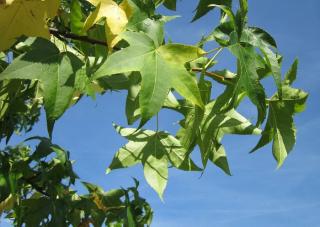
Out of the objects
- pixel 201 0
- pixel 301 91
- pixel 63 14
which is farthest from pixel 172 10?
pixel 301 91

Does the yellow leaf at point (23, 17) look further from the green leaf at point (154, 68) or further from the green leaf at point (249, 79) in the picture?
the green leaf at point (249, 79)

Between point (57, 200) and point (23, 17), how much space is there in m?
1.03

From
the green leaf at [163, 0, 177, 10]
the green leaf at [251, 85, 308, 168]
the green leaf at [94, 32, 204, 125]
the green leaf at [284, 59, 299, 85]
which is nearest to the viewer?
the green leaf at [94, 32, 204, 125]

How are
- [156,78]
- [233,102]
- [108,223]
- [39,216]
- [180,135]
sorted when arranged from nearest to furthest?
[156,78], [233,102], [180,135], [39,216], [108,223]

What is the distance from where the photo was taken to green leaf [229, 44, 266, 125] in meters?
1.04

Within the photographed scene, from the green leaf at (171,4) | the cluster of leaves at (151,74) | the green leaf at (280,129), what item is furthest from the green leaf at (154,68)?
the green leaf at (171,4)

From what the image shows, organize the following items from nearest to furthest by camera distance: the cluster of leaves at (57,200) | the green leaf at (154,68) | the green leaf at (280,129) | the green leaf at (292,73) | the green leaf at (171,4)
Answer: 1. the green leaf at (154,68)
2. the green leaf at (280,129)
3. the green leaf at (292,73)
4. the green leaf at (171,4)
5. the cluster of leaves at (57,200)

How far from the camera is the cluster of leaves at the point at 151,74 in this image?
1006 millimetres

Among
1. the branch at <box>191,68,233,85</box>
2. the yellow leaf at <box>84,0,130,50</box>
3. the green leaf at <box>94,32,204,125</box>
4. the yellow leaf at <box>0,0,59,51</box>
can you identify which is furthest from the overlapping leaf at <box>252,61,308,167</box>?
the yellow leaf at <box>0,0,59,51</box>

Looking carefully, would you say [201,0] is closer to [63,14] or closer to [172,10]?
[172,10]

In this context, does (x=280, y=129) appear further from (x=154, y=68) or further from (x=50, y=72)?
(x=50, y=72)

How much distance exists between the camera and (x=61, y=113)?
3.34ft

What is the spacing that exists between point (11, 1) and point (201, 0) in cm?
52

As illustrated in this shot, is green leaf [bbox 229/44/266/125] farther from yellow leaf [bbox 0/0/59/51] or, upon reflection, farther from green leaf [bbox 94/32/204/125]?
yellow leaf [bbox 0/0/59/51]
